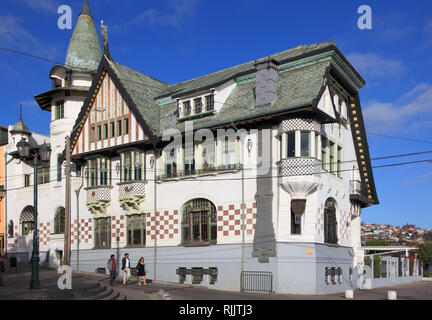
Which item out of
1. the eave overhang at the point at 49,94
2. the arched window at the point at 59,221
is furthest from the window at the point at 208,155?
the arched window at the point at 59,221

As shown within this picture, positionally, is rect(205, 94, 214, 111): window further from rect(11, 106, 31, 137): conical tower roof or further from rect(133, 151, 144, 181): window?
rect(11, 106, 31, 137): conical tower roof

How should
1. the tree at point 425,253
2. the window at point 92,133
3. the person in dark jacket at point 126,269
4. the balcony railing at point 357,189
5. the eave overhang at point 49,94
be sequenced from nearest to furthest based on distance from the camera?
the person in dark jacket at point 126,269, the balcony railing at point 357,189, the window at point 92,133, the eave overhang at point 49,94, the tree at point 425,253

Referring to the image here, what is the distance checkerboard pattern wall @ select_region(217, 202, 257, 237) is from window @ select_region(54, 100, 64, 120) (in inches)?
703

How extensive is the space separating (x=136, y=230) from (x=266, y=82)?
13.1 metres

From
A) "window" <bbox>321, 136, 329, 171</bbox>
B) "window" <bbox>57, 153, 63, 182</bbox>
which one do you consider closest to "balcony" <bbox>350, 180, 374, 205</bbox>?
"window" <bbox>321, 136, 329, 171</bbox>

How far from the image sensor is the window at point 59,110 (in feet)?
138

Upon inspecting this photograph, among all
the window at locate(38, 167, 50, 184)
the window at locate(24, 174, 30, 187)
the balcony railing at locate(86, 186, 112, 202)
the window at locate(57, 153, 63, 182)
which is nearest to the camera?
the balcony railing at locate(86, 186, 112, 202)

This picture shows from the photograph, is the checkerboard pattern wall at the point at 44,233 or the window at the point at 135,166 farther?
the checkerboard pattern wall at the point at 44,233

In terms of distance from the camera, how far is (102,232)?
3738 centimetres

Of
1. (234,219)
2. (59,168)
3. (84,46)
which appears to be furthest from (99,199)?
(84,46)

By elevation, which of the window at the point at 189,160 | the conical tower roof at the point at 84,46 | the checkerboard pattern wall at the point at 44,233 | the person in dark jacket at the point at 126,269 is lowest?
the person in dark jacket at the point at 126,269

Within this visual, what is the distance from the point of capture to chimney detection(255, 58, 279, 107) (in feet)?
98.4

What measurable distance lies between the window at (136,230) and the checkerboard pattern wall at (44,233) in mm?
9262

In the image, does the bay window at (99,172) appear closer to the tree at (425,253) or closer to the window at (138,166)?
the window at (138,166)
